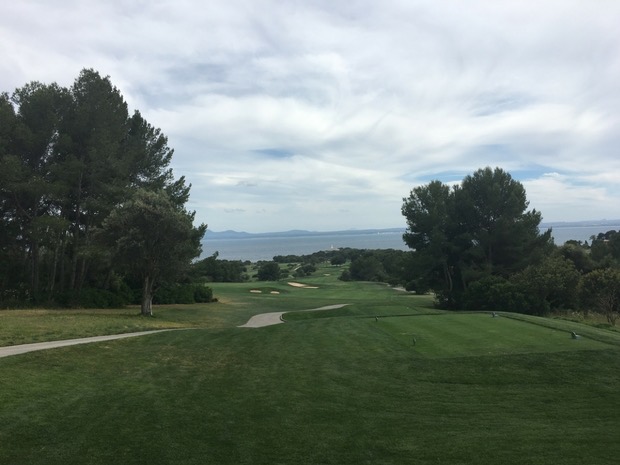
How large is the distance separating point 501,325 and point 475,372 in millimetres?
6100

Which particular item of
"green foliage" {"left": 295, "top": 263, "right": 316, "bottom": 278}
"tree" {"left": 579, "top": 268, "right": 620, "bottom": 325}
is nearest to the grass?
"tree" {"left": 579, "top": 268, "right": 620, "bottom": 325}

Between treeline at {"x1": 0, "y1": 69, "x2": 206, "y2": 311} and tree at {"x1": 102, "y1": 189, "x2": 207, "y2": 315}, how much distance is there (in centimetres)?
5

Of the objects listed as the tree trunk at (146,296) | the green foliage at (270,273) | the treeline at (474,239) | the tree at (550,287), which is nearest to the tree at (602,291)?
the tree at (550,287)

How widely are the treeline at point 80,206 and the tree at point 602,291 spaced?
24.1 m

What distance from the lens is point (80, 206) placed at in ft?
94.0

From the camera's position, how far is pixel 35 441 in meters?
6.07

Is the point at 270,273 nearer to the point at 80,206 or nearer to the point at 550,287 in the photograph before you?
the point at 80,206

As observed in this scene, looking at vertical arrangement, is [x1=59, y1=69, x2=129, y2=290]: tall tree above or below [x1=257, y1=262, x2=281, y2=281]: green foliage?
above

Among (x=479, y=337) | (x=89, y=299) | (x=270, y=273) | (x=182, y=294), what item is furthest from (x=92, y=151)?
(x=270, y=273)

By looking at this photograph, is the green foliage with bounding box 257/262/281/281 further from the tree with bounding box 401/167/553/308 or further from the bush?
the bush

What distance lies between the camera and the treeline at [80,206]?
23.9 meters

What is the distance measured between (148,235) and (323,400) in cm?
1782

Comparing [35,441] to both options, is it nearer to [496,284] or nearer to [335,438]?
[335,438]

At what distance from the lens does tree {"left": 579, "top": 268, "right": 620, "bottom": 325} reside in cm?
2595
